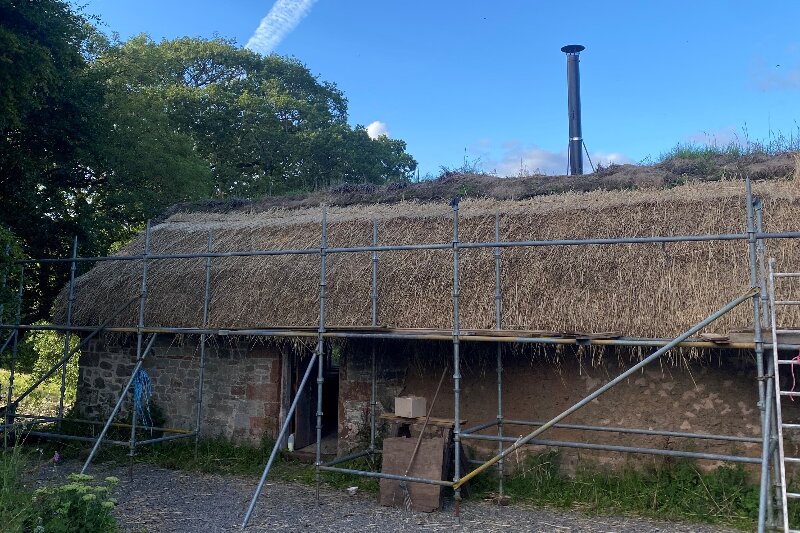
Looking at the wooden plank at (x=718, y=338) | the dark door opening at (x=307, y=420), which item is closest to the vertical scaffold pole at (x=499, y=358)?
the wooden plank at (x=718, y=338)

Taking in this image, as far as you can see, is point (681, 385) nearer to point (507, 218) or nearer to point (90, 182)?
point (507, 218)

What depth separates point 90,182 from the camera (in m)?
14.0

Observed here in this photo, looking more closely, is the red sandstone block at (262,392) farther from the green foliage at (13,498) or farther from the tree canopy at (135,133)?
the tree canopy at (135,133)

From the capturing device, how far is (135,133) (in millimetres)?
14633

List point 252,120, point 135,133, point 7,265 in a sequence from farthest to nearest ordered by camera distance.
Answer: point 252,120
point 135,133
point 7,265

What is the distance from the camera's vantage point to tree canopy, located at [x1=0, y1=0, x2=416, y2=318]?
10.4 meters

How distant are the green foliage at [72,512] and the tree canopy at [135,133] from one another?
5.79 meters

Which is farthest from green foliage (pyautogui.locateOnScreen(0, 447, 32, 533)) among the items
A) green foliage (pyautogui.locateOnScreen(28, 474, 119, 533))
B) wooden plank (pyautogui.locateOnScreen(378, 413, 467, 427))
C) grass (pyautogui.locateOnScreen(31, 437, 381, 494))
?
wooden plank (pyautogui.locateOnScreen(378, 413, 467, 427))

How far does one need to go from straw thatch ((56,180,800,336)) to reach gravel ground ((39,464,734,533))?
6.55 ft

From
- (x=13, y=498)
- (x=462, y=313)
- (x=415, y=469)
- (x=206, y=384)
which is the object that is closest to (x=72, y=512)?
(x=13, y=498)

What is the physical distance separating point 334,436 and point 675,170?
6974 millimetres

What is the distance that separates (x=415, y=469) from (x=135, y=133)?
10912mm

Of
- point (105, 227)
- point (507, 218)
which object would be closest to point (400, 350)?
point (507, 218)

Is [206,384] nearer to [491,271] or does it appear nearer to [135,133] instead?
[491,271]
